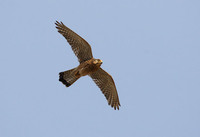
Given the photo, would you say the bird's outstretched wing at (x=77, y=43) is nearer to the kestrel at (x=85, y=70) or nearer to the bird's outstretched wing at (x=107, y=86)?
the kestrel at (x=85, y=70)

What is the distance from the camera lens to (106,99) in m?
16.3

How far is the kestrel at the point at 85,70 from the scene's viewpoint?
51.0ft

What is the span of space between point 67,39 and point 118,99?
3.16 meters

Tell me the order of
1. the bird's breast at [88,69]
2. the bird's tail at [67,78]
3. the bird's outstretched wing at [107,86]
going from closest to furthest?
the bird's breast at [88,69] → the bird's tail at [67,78] → the bird's outstretched wing at [107,86]

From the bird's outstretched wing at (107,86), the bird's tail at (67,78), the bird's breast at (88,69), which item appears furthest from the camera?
the bird's outstretched wing at (107,86)

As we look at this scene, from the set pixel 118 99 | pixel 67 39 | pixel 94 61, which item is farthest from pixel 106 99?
pixel 67 39

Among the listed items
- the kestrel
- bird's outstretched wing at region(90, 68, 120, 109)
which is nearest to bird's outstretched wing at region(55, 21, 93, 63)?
the kestrel

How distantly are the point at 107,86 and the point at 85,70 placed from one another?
1.35 m

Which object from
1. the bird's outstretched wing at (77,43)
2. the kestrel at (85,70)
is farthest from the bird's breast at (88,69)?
the bird's outstretched wing at (77,43)

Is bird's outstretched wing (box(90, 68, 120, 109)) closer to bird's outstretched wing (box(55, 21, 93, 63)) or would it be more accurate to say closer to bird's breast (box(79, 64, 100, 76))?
bird's breast (box(79, 64, 100, 76))

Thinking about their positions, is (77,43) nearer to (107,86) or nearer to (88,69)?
(88,69)

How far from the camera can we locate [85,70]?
1565 cm

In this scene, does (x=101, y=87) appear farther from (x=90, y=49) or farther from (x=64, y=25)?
(x=64, y=25)

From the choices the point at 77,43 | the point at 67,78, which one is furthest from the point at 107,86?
the point at 77,43
